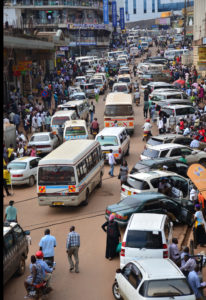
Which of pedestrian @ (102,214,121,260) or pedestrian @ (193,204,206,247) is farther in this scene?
pedestrian @ (193,204,206,247)

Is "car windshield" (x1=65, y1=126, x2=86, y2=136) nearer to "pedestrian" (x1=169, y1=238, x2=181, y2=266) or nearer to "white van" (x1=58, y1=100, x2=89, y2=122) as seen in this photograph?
"white van" (x1=58, y1=100, x2=89, y2=122)

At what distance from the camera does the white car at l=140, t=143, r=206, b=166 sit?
22.7 metres

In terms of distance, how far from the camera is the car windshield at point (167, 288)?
32.8 ft

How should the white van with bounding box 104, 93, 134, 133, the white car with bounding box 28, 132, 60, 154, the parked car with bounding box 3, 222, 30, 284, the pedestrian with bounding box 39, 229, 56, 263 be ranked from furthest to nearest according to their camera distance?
the white van with bounding box 104, 93, 134, 133 → the white car with bounding box 28, 132, 60, 154 → the pedestrian with bounding box 39, 229, 56, 263 → the parked car with bounding box 3, 222, 30, 284

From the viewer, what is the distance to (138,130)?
34000 millimetres

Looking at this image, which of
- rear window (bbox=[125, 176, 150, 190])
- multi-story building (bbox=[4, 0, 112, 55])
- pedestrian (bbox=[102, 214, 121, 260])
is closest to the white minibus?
rear window (bbox=[125, 176, 150, 190])

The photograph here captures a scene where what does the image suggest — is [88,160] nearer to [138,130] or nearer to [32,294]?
[32,294]

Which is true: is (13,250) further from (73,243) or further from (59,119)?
(59,119)

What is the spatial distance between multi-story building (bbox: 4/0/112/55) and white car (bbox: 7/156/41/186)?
Result: 57890 mm

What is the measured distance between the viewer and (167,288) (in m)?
10.1

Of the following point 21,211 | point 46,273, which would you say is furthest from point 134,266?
point 21,211

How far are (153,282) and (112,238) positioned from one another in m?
4.10

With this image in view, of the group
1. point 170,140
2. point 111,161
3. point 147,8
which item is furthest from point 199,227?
point 147,8

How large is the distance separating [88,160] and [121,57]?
54776 millimetres
